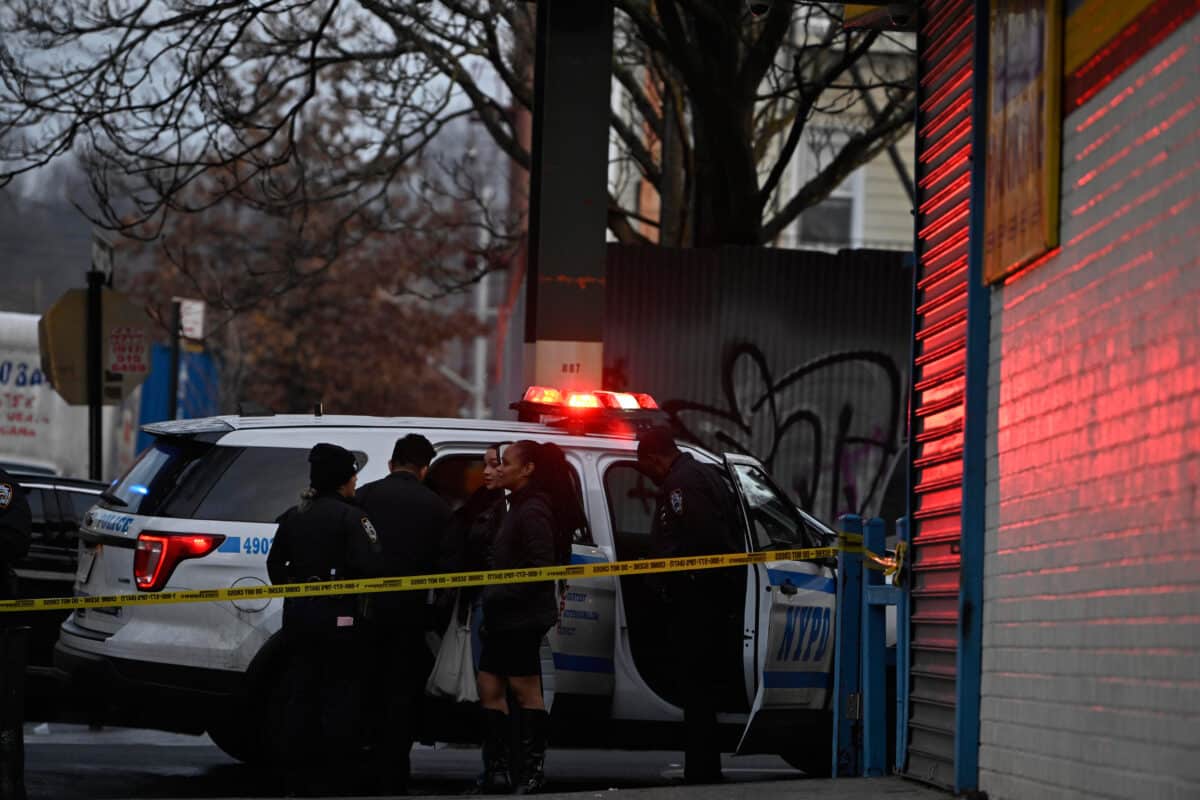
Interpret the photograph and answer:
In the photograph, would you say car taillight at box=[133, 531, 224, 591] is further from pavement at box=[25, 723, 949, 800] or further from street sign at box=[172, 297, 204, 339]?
street sign at box=[172, 297, 204, 339]

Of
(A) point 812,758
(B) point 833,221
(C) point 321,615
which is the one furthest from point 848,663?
(B) point 833,221

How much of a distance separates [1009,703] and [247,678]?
3.52 metres

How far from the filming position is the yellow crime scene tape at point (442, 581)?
859 cm

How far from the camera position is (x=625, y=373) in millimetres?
15664

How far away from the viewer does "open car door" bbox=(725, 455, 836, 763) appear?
937 centimetres

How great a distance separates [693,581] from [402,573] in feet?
4.44

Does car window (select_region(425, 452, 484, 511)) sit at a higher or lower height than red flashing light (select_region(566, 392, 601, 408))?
lower

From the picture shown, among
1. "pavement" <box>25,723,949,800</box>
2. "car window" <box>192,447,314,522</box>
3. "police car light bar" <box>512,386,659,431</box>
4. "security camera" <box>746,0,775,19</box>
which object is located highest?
"security camera" <box>746,0,775,19</box>

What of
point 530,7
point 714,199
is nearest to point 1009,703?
point 714,199

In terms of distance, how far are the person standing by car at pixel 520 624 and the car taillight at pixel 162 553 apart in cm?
131

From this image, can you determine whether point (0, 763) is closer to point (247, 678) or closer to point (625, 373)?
point (247, 678)

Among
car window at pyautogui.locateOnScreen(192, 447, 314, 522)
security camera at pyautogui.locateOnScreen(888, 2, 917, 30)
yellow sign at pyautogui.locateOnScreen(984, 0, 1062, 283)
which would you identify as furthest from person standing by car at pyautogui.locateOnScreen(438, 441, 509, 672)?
security camera at pyautogui.locateOnScreen(888, 2, 917, 30)

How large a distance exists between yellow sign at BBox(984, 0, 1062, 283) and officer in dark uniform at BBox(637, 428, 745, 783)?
2192 millimetres

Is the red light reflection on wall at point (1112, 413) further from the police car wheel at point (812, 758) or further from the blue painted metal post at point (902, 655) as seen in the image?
the police car wheel at point (812, 758)
